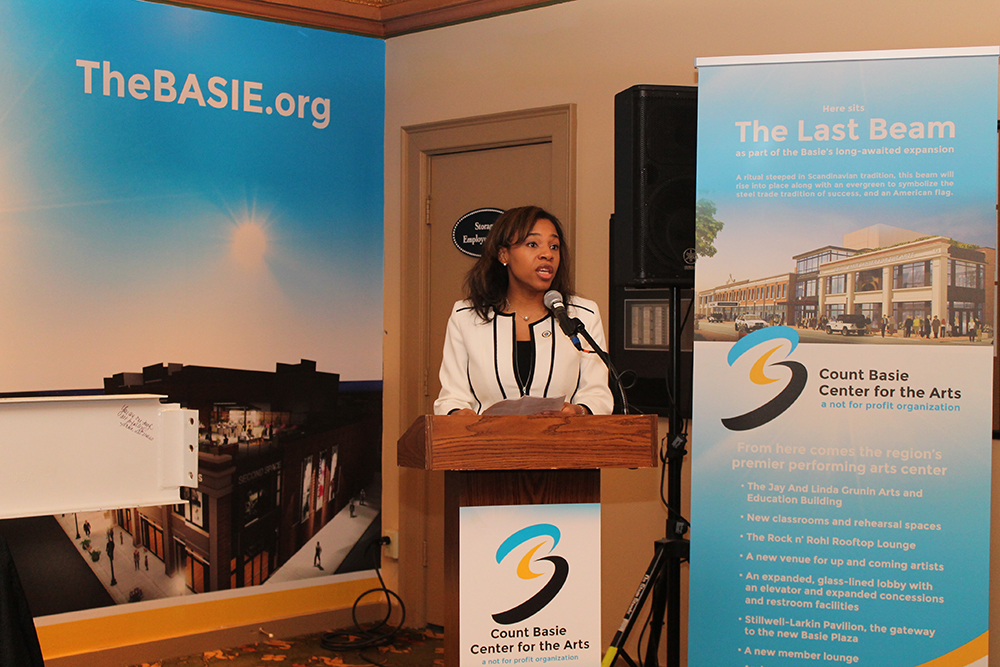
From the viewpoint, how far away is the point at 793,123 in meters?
2.56

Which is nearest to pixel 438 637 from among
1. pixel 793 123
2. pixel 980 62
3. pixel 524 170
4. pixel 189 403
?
pixel 189 403

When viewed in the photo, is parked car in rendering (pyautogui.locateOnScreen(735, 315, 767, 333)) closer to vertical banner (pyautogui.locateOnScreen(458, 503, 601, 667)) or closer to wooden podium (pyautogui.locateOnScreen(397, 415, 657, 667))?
wooden podium (pyautogui.locateOnScreen(397, 415, 657, 667))

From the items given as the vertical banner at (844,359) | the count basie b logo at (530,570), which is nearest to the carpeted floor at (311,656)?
the vertical banner at (844,359)

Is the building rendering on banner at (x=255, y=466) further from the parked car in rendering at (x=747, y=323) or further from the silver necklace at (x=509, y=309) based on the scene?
the parked car in rendering at (x=747, y=323)

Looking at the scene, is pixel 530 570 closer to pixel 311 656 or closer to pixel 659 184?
pixel 659 184

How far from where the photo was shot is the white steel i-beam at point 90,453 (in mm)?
1668

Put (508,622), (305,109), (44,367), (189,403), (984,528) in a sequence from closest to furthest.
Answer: (508,622) < (984,528) < (44,367) < (189,403) < (305,109)

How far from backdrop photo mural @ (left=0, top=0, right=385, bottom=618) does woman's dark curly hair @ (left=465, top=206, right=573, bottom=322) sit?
1.79 m

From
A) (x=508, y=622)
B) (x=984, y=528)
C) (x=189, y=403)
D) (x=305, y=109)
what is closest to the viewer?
(x=508, y=622)

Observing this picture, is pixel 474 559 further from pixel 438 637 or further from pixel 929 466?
pixel 438 637

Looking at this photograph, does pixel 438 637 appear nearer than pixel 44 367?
No

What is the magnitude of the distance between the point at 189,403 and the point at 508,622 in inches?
94.5

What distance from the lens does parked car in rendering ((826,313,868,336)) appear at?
2.50 meters

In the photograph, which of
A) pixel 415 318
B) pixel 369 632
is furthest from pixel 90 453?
pixel 369 632
